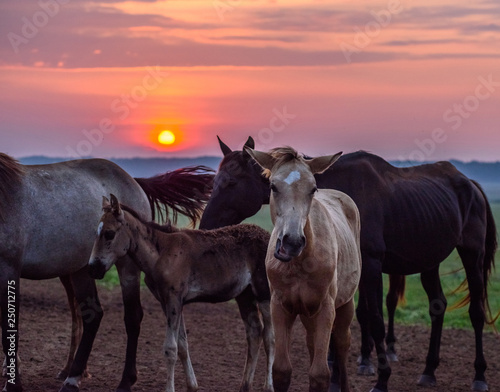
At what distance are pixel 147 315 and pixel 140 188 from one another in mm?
4516

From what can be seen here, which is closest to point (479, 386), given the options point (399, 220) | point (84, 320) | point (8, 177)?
point (399, 220)

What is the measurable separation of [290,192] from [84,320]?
3333 mm

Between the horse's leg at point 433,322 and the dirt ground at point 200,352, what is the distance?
15 cm

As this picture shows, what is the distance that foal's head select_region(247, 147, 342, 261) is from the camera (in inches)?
198

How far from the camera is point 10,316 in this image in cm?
690

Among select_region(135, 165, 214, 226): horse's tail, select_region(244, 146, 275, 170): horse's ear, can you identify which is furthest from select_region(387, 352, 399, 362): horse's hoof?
select_region(244, 146, 275, 170): horse's ear

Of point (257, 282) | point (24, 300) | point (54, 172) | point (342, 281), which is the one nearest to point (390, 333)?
point (257, 282)

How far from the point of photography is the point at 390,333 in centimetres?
1037

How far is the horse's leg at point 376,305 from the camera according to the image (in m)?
8.02

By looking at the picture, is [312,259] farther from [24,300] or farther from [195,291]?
[24,300]

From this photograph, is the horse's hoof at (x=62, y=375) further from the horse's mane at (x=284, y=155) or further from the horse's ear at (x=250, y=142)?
the horse's mane at (x=284, y=155)

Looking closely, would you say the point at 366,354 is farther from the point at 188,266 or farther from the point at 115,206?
the point at 115,206

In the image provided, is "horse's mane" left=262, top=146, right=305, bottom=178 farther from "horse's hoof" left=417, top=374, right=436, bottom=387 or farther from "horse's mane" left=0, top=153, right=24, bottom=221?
"horse's hoof" left=417, top=374, right=436, bottom=387

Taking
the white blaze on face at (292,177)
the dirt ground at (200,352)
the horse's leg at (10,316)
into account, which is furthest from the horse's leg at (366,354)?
the white blaze on face at (292,177)
